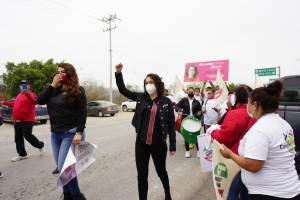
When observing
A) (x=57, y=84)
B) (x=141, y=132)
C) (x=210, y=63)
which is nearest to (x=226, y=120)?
(x=141, y=132)

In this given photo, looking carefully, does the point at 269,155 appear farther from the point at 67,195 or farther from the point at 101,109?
the point at 101,109

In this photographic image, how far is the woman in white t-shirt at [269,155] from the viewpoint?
1.64m

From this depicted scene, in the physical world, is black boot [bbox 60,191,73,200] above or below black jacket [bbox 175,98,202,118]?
below

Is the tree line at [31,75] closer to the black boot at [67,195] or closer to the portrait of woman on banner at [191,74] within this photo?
the portrait of woman on banner at [191,74]

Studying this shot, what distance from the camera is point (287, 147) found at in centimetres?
169

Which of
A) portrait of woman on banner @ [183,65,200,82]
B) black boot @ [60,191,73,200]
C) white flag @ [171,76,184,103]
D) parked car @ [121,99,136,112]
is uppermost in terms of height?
portrait of woman on banner @ [183,65,200,82]

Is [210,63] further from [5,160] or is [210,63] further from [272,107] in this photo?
[272,107]

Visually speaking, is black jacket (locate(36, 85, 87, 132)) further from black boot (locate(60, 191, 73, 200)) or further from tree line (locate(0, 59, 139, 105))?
tree line (locate(0, 59, 139, 105))

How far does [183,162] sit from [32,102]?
3.94 meters

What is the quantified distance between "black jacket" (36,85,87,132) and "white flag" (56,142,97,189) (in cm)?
31

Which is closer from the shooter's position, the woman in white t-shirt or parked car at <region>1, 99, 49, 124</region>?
the woman in white t-shirt

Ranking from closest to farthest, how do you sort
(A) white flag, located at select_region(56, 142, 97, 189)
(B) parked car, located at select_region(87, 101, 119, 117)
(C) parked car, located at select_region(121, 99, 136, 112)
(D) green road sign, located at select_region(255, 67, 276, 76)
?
(A) white flag, located at select_region(56, 142, 97, 189) → (B) parked car, located at select_region(87, 101, 119, 117) → (C) parked car, located at select_region(121, 99, 136, 112) → (D) green road sign, located at select_region(255, 67, 276, 76)

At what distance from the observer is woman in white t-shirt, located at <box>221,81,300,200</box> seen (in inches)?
64.5

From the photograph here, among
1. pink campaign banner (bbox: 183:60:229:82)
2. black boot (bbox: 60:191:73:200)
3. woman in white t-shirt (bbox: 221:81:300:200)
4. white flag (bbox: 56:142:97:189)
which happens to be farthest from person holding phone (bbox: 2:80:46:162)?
pink campaign banner (bbox: 183:60:229:82)
